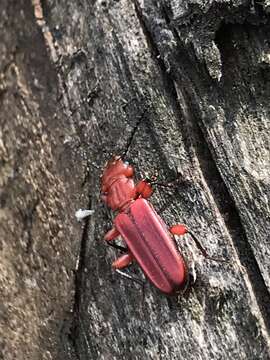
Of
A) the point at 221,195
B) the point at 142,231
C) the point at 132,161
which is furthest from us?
the point at 132,161

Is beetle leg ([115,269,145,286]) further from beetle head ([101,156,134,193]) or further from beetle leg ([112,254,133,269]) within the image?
beetle head ([101,156,134,193])

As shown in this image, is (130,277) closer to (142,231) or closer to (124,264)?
(124,264)

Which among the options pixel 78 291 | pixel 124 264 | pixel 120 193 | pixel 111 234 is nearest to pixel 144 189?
pixel 120 193

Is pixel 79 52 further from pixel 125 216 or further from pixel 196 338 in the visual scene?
pixel 196 338

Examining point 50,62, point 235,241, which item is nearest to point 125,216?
point 235,241

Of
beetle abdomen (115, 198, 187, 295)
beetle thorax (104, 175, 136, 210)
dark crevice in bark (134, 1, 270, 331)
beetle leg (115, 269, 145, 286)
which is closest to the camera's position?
dark crevice in bark (134, 1, 270, 331)

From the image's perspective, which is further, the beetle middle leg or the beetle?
the beetle middle leg

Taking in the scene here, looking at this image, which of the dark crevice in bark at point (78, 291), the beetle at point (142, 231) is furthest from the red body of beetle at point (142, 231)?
the dark crevice in bark at point (78, 291)

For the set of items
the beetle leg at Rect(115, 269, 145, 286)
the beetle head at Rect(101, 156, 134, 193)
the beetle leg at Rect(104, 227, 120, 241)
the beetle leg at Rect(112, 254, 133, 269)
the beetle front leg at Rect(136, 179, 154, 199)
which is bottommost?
the beetle leg at Rect(115, 269, 145, 286)

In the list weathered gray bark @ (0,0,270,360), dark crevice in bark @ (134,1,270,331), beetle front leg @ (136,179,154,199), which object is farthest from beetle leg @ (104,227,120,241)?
dark crevice in bark @ (134,1,270,331)
